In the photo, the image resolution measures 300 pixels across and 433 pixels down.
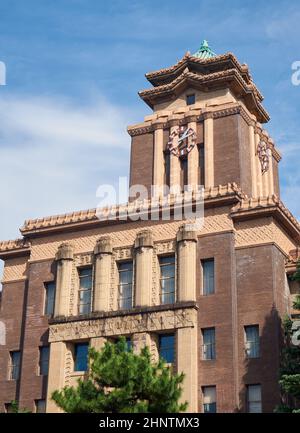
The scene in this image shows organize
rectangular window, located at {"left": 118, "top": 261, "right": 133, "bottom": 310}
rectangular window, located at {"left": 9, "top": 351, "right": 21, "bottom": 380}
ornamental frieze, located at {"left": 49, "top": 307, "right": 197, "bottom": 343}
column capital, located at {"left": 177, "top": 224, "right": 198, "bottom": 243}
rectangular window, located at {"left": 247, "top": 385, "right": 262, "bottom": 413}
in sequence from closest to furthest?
rectangular window, located at {"left": 247, "top": 385, "right": 262, "bottom": 413} → ornamental frieze, located at {"left": 49, "top": 307, "right": 197, "bottom": 343} → column capital, located at {"left": 177, "top": 224, "right": 198, "bottom": 243} → rectangular window, located at {"left": 118, "top": 261, "right": 133, "bottom": 310} → rectangular window, located at {"left": 9, "top": 351, "right": 21, "bottom": 380}

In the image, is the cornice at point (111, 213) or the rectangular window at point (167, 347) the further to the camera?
the cornice at point (111, 213)

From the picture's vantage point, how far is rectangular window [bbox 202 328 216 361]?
32188 millimetres

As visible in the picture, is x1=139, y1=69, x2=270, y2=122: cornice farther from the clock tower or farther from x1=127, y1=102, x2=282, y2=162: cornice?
x1=127, y1=102, x2=282, y2=162: cornice

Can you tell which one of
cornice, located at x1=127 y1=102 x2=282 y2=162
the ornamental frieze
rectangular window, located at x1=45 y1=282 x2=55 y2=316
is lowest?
the ornamental frieze

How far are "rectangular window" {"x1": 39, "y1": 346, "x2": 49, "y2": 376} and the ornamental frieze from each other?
44.9 inches

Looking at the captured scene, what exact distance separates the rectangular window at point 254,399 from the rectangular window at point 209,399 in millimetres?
1308

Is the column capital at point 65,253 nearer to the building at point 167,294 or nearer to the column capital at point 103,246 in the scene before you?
the building at point 167,294

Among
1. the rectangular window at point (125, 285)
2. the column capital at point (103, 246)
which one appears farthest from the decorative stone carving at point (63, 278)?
the rectangular window at point (125, 285)

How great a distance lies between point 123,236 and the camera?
116ft

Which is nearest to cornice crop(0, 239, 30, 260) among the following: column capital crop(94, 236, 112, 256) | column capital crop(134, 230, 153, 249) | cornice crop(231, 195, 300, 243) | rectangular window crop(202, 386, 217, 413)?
column capital crop(94, 236, 112, 256)

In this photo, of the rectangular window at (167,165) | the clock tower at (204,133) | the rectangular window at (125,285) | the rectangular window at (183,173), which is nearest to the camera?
the rectangular window at (125,285)

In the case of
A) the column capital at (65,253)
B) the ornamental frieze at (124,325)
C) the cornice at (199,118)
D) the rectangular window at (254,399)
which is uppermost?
the cornice at (199,118)

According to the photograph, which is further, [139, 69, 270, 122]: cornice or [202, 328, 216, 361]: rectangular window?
[139, 69, 270, 122]: cornice

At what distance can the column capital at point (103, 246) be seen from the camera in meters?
35.1
